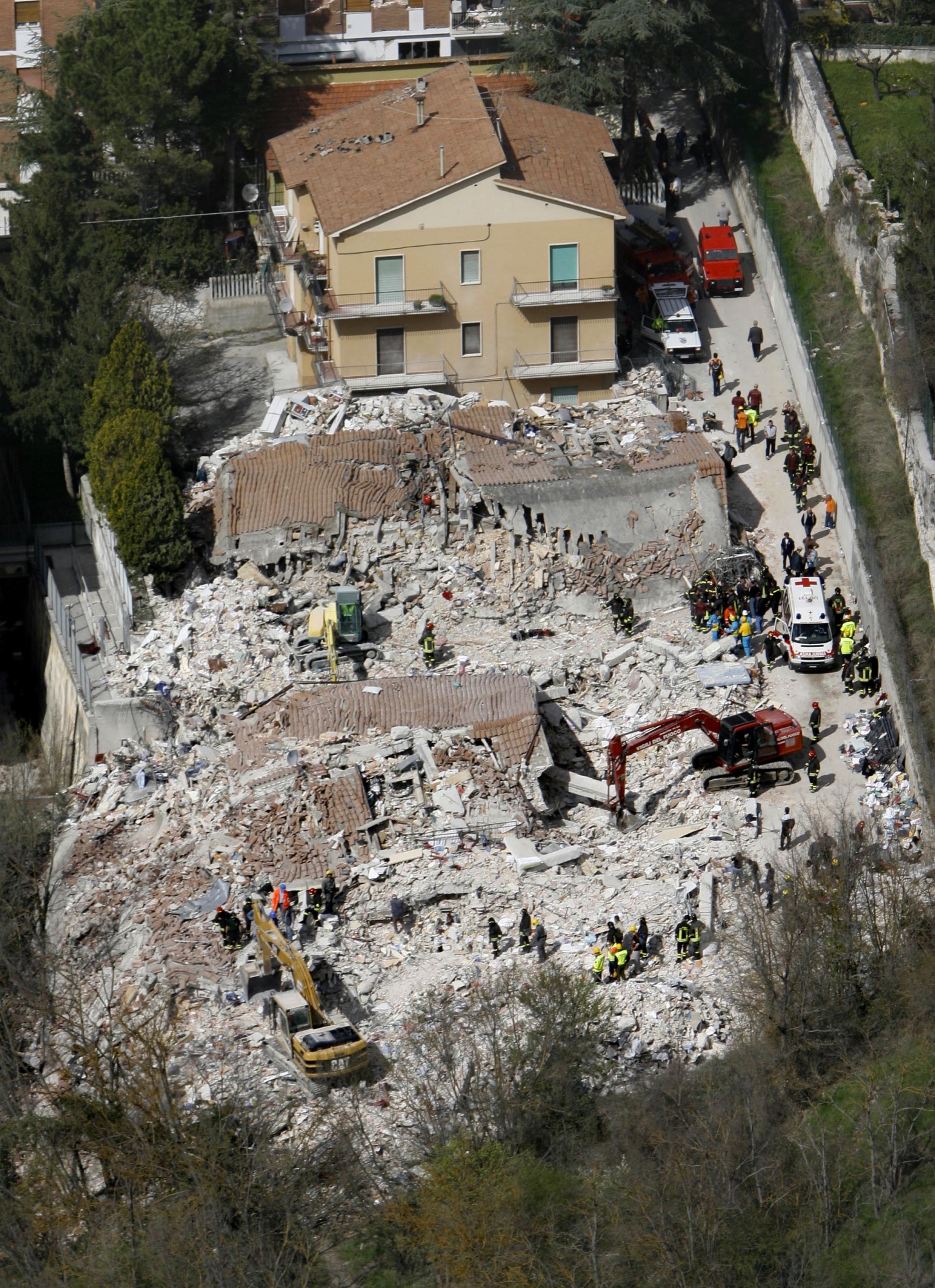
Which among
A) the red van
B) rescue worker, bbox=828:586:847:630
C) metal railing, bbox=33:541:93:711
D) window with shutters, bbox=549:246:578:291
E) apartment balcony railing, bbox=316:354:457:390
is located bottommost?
metal railing, bbox=33:541:93:711

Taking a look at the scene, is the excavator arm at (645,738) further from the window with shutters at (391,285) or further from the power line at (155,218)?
the power line at (155,218)

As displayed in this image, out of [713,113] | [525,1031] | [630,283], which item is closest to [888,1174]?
[525,1031]

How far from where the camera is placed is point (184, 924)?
44219 mm

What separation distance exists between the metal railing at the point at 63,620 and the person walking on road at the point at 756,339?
67.9 ft

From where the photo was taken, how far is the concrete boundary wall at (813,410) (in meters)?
48.2

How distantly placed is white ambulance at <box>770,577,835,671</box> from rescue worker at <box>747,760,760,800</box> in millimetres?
4349

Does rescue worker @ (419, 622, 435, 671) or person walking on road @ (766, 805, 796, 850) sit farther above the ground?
rescue worker @ (419, 622, 435, 671)

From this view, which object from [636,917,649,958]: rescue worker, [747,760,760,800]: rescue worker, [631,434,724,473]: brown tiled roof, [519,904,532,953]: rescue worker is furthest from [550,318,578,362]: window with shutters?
[636,917,649,958]: rescue worker

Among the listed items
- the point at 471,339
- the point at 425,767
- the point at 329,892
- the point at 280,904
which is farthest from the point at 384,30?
the point at 280,904

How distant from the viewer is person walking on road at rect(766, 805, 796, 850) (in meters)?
44.0

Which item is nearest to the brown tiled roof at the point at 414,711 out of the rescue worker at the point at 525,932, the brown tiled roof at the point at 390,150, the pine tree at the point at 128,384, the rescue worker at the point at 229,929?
the rescue worker at the point at 525,932

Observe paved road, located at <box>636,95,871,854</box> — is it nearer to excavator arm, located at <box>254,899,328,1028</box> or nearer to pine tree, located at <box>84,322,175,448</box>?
excavator arm, located at <box>254,899,328,1028</box>

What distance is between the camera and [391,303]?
58.7 metres

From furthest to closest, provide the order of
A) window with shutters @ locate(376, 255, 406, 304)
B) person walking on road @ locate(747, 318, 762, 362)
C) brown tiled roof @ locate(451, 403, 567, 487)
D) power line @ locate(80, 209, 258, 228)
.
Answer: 1. power line @ locate(80, 209, 258, 228)
2. person walking on road @ locate(747, 318, 762, 362)
3. window with shutters @ locate(376, 255, 406, 304)
4. brown tiled roof @ locate(451, 403, 567, 487)
